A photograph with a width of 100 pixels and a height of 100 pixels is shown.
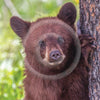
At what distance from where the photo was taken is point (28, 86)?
425 centimetres

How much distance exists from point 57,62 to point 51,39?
1.12 feet

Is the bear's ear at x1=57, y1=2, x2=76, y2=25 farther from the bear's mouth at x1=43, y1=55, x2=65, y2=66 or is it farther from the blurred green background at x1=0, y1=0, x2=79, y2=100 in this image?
the blurred green background at x1=0, y1=0, x2=79, y2=100

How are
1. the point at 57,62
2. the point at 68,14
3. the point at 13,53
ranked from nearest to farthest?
the point at 57,62
the point at 68,14
the point at 13,53

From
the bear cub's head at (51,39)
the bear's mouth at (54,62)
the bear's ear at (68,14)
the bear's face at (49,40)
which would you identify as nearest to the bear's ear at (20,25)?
the bear cub's head at (51,39)

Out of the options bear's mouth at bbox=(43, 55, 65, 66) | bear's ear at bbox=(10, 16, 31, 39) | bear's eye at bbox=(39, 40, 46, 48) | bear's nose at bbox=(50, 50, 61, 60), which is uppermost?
bear's ear at bbox=(10, 16, 31, 39)

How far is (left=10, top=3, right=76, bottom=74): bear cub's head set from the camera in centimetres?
387

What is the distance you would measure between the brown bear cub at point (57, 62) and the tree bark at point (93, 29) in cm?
20

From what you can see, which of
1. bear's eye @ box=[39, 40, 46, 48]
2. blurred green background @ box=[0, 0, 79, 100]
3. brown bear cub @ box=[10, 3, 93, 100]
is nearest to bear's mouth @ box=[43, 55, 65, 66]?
brown bear cub @ box=[10, 3, 93, 100]

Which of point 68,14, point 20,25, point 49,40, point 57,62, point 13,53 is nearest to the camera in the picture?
point 57,62

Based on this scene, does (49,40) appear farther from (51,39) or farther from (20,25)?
(20,25)

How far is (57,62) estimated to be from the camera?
3.77m

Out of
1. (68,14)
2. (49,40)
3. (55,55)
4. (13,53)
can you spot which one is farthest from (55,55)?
(13,53)

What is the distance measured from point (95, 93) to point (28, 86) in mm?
1093

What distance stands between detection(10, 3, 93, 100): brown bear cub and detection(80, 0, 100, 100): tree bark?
0.20 metres
